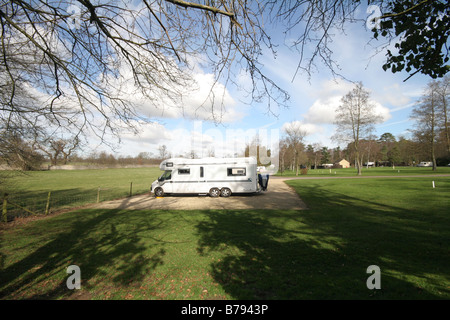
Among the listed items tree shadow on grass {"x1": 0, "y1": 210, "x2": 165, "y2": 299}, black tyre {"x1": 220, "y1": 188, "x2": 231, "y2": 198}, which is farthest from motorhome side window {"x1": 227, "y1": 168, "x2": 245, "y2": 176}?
tree shadow on grass {"x1": 0, "y1": 210, "x2": 165, "y2": 299}

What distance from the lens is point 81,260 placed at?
15.4 feet

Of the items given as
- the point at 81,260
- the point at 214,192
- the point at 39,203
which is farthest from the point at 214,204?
the point at 39,203

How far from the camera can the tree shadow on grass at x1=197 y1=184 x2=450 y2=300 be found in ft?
10.7

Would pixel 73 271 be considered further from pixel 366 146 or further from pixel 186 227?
pixel 366 146

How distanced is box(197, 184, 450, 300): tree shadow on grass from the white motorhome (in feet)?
21.5

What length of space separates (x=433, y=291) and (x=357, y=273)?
0.97 meters

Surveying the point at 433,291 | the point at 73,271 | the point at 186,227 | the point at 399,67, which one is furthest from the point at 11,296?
the point at 399,67

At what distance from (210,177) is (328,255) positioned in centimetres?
1082

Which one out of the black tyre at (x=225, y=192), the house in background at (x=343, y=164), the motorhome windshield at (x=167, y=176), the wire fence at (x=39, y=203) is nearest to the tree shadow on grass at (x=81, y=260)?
the wire fence at (x=39, y=203)

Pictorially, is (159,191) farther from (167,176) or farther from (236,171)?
(236,171)

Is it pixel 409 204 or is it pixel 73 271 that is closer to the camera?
pixel 73 271

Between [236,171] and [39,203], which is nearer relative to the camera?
[39,203]

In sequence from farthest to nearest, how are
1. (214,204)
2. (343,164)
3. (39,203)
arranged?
1. (343,164)
2. (39,203)
3. (214,204)
